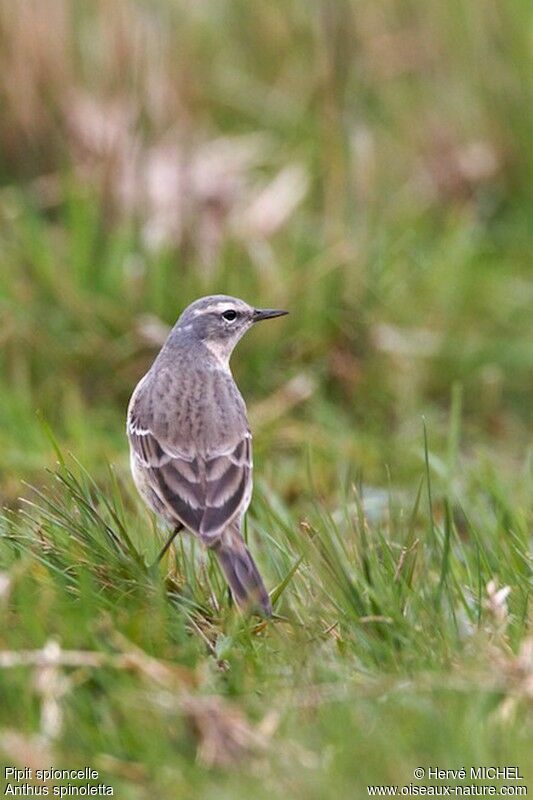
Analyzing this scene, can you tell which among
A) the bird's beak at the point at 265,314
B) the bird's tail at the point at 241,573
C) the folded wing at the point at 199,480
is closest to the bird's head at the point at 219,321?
the bird's beak at the point at 265,314

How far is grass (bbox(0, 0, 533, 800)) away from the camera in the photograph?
352 centimetres

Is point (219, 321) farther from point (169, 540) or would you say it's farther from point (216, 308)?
point (169, 540)

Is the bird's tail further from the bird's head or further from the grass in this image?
the bird's head

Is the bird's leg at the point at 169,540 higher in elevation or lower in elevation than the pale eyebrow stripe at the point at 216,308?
lower

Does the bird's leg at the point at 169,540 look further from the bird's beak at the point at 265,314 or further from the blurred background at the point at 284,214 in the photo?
the blurred background at the point at 284,214

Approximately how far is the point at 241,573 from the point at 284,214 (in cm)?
480

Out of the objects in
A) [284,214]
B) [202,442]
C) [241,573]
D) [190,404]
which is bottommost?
[241,573]

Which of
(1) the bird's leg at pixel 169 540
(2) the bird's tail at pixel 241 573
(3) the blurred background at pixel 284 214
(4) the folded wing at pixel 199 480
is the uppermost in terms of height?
(3) the blurred background at pixel 284 214

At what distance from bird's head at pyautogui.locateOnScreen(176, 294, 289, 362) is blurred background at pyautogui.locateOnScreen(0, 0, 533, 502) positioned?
30.9 inches

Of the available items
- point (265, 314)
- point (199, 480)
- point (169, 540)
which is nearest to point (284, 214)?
point (265, 314)

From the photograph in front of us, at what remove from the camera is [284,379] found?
7.57m

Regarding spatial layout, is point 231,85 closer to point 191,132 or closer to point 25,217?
point 191,132

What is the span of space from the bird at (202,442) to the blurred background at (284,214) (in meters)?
0.86

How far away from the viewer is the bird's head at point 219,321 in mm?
5965
